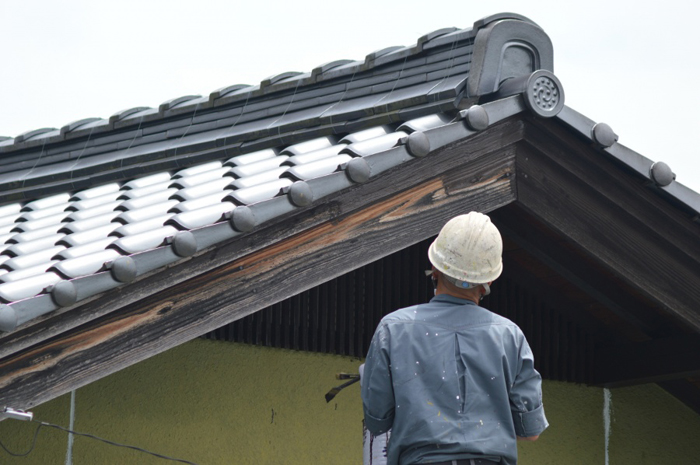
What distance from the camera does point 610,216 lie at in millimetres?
4801

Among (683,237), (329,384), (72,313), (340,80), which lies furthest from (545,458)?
(72,313)

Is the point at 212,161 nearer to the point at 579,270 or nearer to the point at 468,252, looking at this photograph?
the point at 579,270

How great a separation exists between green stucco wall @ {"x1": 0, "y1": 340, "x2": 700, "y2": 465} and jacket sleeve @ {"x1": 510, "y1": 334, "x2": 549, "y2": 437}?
104 inches

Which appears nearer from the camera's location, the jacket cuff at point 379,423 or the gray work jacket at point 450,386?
the gray work jacket at point 450,386

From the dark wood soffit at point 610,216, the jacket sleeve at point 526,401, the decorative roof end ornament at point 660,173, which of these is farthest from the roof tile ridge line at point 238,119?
the jacket sleeve at point 526,401

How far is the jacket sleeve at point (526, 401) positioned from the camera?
307cm

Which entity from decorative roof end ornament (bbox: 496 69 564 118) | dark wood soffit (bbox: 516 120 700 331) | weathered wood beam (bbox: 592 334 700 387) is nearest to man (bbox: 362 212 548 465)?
decorative roof end ornament (bbox: 496 69 564 118)

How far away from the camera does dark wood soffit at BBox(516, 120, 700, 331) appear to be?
15.3 feet

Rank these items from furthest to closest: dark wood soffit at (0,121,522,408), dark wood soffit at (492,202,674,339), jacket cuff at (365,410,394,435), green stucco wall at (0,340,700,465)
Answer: dark wood soffit at (492,202,674,339) < green stucco wall at (0,340,700,465) < dark wood soffit at (0,121,522,408) < jacket cuff at (365,410,394,435)

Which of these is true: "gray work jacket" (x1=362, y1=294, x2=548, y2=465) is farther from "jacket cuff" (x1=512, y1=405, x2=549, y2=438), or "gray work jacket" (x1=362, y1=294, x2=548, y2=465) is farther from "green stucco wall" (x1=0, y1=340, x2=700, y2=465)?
"green stucco wall" (x1=0, y1=340, x2=700, y2=465)

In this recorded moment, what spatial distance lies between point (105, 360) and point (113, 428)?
1.70 m

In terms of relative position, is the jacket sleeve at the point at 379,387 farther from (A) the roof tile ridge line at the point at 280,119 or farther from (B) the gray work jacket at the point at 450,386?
(A) the roof tile ridge line at the point at 280,119

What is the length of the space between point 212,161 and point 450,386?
109 inches

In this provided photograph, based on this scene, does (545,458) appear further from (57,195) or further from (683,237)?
(57,195)
